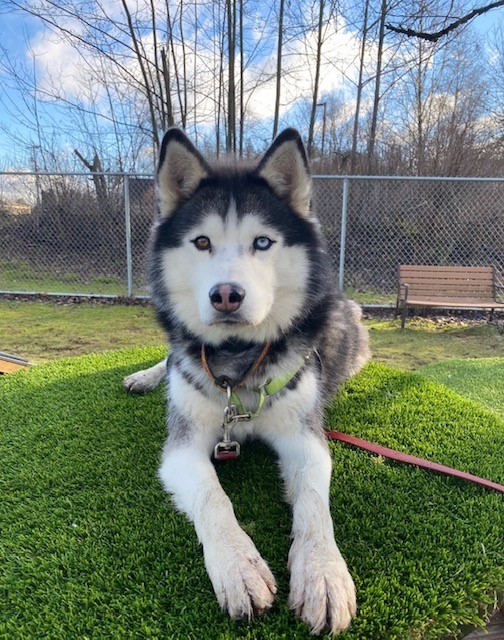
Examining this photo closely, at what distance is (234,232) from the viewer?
185cm

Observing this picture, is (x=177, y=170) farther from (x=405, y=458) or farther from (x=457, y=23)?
(x=457, y=23)

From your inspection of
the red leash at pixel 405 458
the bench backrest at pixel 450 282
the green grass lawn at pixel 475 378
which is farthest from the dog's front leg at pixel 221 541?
the bench backrest at pixel 450 282

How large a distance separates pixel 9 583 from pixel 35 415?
1.40 meters

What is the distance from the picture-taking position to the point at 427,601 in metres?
1.25

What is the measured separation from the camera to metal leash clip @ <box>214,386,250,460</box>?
1.82 m

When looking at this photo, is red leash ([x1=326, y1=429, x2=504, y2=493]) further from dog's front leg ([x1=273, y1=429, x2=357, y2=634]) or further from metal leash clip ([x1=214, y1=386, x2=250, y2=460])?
metal leash clip ([x1=214, y1=386, x2=250, y2=460])

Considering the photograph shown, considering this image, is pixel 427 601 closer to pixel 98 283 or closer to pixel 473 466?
pixel 473 466

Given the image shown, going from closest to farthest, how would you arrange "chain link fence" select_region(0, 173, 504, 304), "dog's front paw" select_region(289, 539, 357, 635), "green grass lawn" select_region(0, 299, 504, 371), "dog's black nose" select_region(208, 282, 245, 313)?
"dog's front paw" select_region(289, 539, 357, 635)
"dog's black nose" select_region(208, 282, 245, 313)
"green grass lawn" select_region(0, 299, 504, 371)
"chain link fence" select_region(0, 173, 504, 304)

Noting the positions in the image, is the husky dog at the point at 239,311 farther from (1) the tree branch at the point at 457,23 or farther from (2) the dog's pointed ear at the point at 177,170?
(1) the tree branch at the point at 457,23

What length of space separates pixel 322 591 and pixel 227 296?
1031 mm

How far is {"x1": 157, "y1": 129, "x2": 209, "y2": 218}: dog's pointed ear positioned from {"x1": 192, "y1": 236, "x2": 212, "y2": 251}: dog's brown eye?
311 millimetres

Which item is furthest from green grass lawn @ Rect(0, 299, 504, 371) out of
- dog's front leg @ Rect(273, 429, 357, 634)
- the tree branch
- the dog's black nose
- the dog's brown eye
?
the tree branch

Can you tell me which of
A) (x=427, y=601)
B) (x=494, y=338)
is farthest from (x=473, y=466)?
(x=494, y=338)

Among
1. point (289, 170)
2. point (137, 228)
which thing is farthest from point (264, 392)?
point (137, 228)
